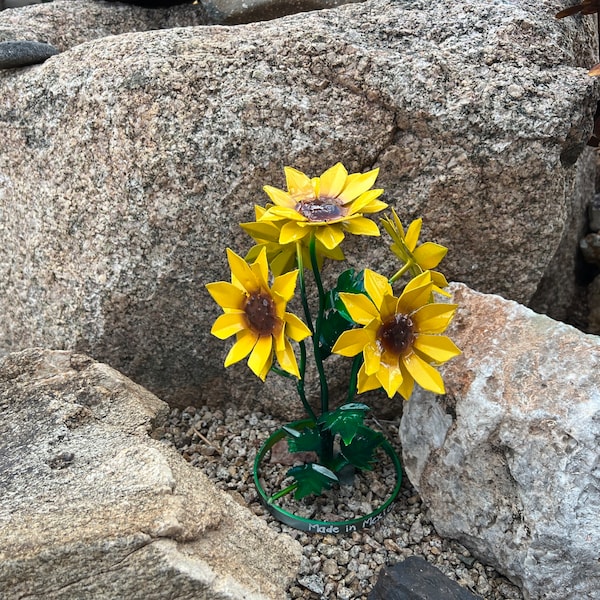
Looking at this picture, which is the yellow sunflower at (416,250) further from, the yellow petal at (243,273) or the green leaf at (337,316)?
the yellow petal at (243,273)

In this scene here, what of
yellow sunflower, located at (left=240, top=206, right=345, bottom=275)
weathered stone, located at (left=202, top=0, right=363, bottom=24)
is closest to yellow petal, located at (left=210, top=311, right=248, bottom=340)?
yellow sunflower, located at (left=240, top=206, right=345, bottom=275)

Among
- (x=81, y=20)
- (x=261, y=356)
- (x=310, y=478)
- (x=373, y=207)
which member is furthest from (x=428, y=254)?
(x=81, y=20)

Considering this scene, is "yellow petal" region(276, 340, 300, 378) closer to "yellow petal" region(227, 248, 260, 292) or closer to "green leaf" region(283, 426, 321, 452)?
"yellow petal" region(227, 248, 260, 292)

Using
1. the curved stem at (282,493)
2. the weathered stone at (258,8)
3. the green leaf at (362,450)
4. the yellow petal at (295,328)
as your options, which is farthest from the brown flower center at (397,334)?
the weathered stone at (258,8)

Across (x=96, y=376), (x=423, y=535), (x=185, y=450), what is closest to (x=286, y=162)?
(x=96, y=376)

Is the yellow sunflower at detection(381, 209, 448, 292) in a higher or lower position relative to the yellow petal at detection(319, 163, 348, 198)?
lower

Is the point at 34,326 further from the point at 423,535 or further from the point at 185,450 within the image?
the point at 423,535

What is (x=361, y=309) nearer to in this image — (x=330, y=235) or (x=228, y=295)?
(x=330, y=235)
